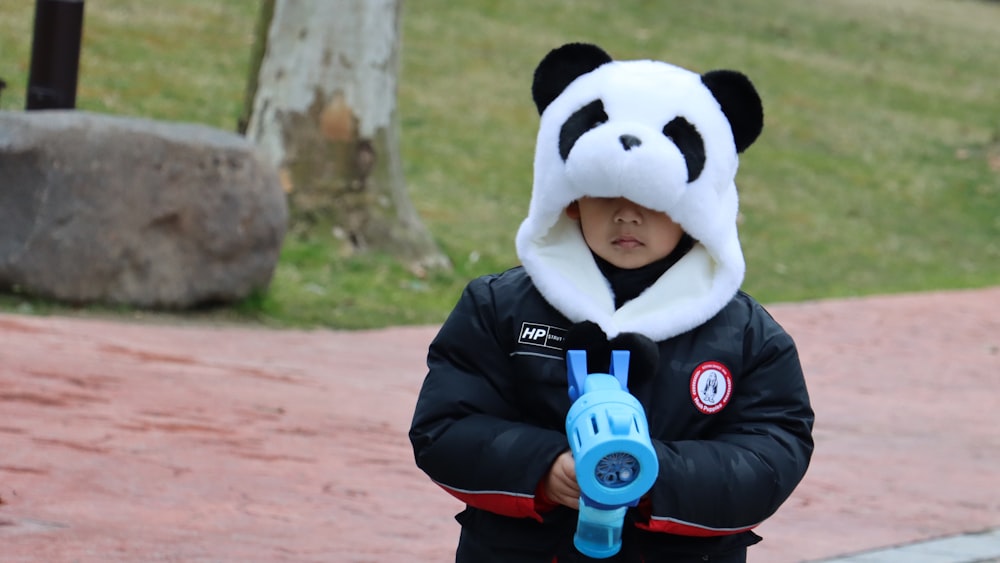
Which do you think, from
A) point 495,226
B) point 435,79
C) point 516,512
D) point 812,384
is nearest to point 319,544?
point 516,512

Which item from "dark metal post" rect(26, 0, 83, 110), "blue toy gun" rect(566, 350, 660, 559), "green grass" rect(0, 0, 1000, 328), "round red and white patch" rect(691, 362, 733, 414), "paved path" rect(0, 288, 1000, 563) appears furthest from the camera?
"green grass" rect(0, 0, 1000, 328)

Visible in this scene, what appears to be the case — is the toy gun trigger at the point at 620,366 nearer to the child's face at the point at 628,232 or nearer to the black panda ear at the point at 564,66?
the child's face at the point at 628,232

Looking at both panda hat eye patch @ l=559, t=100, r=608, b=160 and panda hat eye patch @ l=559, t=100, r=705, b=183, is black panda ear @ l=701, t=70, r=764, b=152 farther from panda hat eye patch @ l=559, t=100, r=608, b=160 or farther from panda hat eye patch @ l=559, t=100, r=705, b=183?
panda hat eye patch @ l=559, t=100, r=608, b=160

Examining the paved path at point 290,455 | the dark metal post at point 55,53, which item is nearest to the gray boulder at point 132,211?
the paved path at point 290,455

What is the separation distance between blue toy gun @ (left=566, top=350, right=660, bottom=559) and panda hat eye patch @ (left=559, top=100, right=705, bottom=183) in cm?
48

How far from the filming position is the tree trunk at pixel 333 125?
36.1 feet

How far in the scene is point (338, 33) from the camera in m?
11.0

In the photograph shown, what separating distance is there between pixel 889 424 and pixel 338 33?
5231 millimetres

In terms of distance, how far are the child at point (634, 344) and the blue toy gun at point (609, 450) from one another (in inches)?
4.1

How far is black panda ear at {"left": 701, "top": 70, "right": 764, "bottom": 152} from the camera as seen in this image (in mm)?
2777

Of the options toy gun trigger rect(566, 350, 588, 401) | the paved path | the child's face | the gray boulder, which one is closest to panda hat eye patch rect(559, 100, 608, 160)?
the child's face

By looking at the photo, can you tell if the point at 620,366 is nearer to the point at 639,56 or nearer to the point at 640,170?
the point at 640,170

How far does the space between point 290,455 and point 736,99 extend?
327 centimetres

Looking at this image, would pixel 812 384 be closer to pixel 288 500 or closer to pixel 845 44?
pixel 288 500
